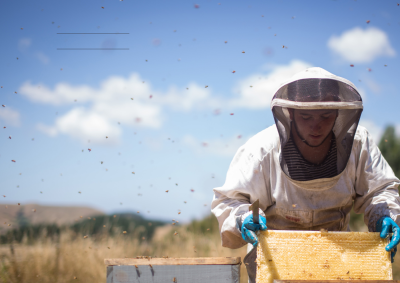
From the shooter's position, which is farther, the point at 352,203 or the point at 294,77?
the point at 352,203

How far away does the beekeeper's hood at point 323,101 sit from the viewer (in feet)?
8.63

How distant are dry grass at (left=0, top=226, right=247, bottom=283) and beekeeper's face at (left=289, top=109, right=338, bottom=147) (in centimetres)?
308

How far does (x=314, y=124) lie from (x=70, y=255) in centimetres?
554

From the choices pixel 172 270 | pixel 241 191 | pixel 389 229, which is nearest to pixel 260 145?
pixel 241 191

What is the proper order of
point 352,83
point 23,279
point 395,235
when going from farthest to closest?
point 23,279 → point 352,83 → point 395,235

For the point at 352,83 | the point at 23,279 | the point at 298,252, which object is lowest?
the point at 23,279

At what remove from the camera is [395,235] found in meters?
2.36

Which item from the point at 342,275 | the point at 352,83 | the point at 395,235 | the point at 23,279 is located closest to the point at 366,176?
the point at 395,235

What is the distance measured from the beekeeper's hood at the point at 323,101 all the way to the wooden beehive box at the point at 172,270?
3.16 ft

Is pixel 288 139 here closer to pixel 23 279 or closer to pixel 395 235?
pixel 395 235

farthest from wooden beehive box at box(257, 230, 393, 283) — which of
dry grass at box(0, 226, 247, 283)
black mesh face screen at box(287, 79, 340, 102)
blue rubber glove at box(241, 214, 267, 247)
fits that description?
dry grass at box(0, 226, 247, 283)

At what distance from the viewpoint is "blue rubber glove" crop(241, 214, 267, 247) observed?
2276 millimetres

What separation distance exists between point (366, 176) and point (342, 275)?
41.2 inches

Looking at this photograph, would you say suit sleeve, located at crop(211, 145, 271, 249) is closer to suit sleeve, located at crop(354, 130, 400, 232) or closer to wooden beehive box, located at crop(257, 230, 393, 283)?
wooden beehive box, located at crop(257, 230, 393, 283)
